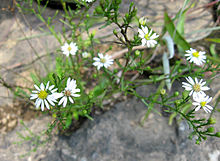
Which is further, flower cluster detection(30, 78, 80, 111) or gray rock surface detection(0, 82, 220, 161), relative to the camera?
gray rock surface detection(0, 82, 220, 161)

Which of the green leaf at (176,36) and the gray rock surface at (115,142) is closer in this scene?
the gray rock surface at (115,142)

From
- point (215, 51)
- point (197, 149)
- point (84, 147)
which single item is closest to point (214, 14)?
point (215, 51)

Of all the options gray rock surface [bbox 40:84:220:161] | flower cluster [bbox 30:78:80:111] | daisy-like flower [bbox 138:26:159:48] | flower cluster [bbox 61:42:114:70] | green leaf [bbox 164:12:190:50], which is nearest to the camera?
flower cluster [bbox 30:78:80:111]

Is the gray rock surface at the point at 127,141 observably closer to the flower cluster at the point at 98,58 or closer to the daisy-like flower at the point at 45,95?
the flower cluster at the point at 98,58

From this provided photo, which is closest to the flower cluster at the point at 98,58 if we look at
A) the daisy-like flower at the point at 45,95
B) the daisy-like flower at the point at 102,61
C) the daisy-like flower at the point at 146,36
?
the daisy-like flower at the point at 102,61

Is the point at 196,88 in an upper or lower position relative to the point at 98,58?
lower

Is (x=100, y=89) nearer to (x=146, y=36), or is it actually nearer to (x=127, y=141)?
(x=127, y=141)

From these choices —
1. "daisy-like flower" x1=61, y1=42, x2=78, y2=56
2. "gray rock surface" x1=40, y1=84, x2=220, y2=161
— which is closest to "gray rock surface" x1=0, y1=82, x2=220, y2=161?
"gray rock surface" x1=40, y1=84, x2=220, y2=161

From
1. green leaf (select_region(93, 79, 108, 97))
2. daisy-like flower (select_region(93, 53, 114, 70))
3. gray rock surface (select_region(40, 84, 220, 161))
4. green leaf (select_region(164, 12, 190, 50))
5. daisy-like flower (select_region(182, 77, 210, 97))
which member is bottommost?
gray rock surface (select_region(40, 84, 220, 161))

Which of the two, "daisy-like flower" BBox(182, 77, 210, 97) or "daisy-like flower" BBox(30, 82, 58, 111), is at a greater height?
"daisy-like flower" BBox(30, 82, 58, 111)

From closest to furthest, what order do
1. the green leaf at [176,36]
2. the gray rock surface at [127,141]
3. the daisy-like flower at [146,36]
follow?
the daisy-like flower at [146,36] → the gray rock surface at [127,141] → the green leaf at [176,36]

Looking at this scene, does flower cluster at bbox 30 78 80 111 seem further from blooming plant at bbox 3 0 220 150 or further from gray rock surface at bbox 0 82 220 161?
gray rock surface at bbox 0 82 220 161

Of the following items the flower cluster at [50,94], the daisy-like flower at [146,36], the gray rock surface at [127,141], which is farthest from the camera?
the gray rock surface at [127,141]

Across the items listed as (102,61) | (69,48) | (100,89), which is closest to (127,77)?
(100,89)
